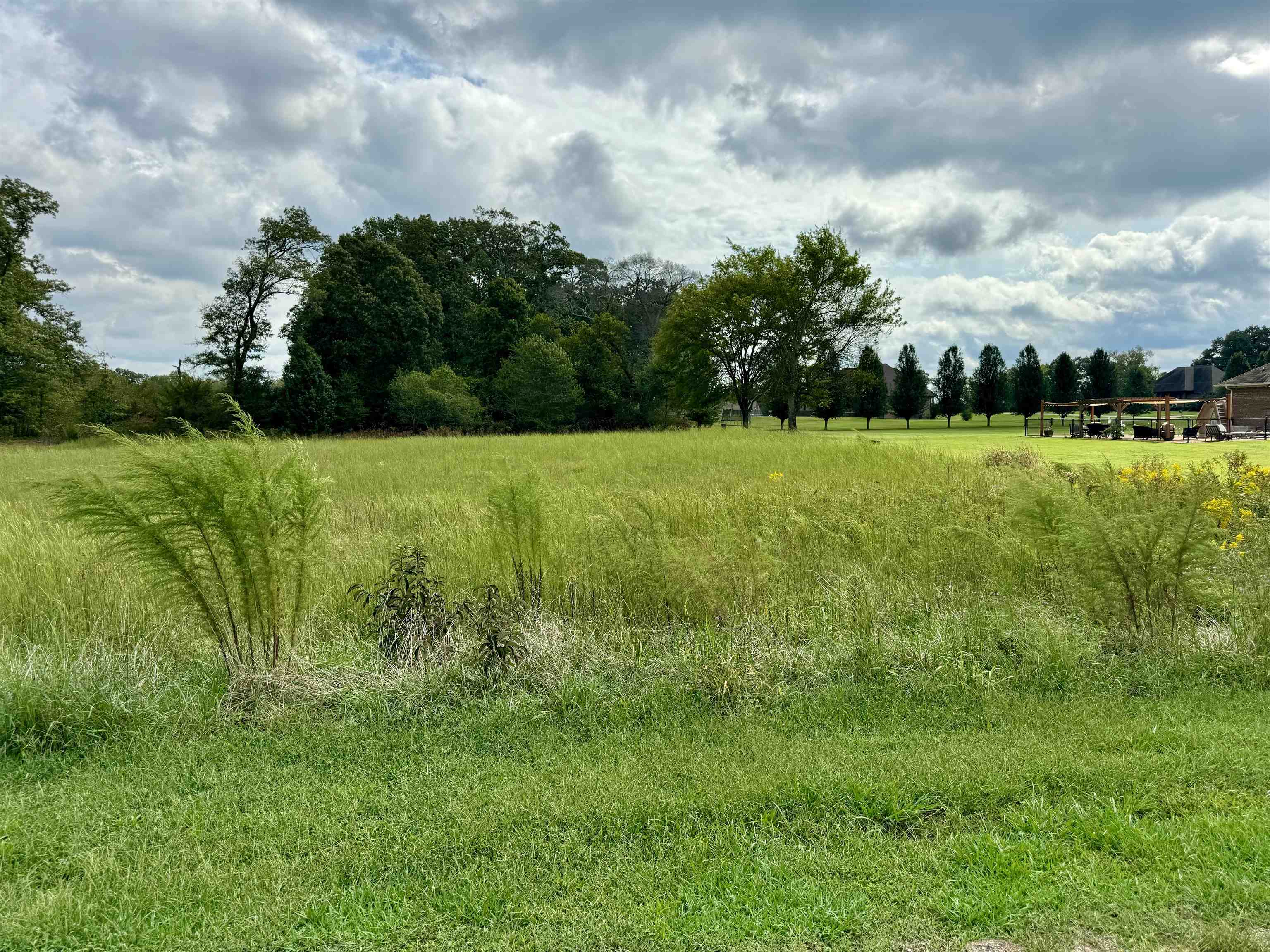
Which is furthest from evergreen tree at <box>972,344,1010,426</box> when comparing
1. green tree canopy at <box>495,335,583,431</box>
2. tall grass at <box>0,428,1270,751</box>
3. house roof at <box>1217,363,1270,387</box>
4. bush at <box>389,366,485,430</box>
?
tall grass at <box>0,428,1270,751</box>

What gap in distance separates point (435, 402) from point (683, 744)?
34919 mm

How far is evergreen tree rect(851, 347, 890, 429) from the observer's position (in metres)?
44.3

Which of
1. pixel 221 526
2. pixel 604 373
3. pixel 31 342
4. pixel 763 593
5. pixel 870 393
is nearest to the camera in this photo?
pixel 221 526

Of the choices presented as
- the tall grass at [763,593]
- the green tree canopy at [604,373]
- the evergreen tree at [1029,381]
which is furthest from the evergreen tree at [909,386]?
the tall grass at [763,593]

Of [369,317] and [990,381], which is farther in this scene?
[990,381]

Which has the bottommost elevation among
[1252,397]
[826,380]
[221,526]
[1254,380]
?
[221,526]

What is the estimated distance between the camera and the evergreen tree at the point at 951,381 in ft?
170

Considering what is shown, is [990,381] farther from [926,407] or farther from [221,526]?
[221,526]

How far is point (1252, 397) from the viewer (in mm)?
37688

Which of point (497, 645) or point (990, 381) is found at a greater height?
point (990, 381)

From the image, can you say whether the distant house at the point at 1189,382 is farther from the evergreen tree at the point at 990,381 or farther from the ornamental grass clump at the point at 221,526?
the ornamental grass clump at the point at 221,526

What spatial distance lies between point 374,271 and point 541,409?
500 inches

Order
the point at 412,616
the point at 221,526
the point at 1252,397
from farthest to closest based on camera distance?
the point at 1252,397, the point at 412,616, the point at 221,526

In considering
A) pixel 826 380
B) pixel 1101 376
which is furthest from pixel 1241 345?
pixel 826 380
